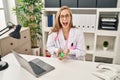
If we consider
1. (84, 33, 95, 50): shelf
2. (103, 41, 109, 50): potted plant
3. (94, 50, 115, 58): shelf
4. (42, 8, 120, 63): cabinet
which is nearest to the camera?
(42, 8, 120, 63): cabinet

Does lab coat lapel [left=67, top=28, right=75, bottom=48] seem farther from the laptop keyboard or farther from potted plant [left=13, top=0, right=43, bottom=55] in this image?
potted plant [left=13, top=0, right=43, bottom=55]

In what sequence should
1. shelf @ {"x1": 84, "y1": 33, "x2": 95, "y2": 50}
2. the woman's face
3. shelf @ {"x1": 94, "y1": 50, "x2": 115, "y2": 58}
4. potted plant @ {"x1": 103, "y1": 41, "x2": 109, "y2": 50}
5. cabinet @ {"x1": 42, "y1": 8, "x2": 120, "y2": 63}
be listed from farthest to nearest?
shelf @ {"x1": 84, "y1": 33, "x2": 95, "y2": 50}, potted plant @ {"x1": 103, "y1": 41, "x2": 109, "y2": 50}, shelf @ {"x1": 94, "y1": 50, "x2": 115, "y2": 58}, cabinet @ {"x1": 42, "y1": 8, "x2": 120, "y2": 63}, the woman's face

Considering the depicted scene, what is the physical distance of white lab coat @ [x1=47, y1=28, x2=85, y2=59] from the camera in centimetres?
163

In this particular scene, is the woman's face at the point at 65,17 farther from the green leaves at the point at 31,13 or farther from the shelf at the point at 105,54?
the shelf at the point at 105,54

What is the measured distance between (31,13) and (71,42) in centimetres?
128

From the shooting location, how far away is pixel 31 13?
2.57 m

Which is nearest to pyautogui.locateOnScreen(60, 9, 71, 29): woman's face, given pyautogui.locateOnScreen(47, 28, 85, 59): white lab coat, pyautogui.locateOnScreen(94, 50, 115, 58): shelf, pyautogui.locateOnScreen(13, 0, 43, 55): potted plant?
pyautogui.locateOnScreen(47, 28, 85, 59): white lab coat

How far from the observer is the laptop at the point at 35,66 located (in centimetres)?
114

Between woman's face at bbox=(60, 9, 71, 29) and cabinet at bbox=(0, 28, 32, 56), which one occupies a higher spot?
woman's face at bbox=(60, 9, 71, 29)

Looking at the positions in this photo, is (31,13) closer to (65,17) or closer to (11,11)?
(11,11)

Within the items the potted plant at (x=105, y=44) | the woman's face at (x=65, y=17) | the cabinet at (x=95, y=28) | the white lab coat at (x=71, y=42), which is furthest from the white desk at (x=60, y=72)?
the potted plant at (x=105, y=44)

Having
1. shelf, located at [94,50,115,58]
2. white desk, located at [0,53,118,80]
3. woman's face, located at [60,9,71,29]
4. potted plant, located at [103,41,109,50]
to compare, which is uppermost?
woman's face, located at [60,9,71,29]

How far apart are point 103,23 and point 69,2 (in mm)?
723

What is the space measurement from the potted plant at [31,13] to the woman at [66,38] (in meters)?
0.98
